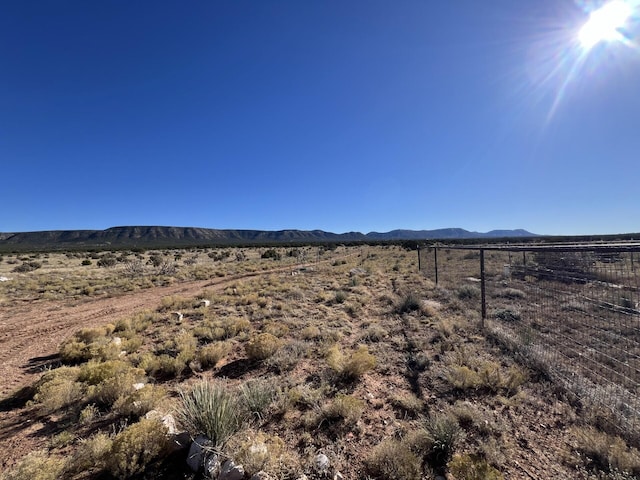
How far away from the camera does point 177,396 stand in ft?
16.9

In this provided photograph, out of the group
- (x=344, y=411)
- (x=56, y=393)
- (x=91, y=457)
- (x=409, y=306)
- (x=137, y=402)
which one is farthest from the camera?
(x=409, y=306)

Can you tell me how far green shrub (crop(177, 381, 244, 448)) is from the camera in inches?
140

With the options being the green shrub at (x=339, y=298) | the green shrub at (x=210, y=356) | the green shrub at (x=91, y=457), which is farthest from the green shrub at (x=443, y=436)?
the green shrub at (x=339, y=298)

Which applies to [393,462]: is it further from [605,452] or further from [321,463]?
[605,452]

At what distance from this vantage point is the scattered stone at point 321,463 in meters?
3.35

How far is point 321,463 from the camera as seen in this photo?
340 cm

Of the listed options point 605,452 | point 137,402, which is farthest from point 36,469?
point 605,452

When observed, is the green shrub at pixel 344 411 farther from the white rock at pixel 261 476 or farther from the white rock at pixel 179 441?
the white rock at pixel 179 441

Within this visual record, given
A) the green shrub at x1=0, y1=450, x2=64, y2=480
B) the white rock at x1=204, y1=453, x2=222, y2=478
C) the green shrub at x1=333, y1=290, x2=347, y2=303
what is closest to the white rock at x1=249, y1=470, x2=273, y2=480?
the white rock at x1=204, y1=453, x2=222, y2=478

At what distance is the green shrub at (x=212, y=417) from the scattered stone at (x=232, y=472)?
318 mm

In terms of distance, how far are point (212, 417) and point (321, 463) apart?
1399 mm

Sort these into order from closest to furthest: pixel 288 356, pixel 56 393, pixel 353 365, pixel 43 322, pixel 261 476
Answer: pixel 261 476 → pixel 56 393 → pixel 353 365 → pixel 288 356 → pixel 43 322

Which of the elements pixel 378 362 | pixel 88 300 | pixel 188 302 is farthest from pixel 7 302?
pixel 378 362

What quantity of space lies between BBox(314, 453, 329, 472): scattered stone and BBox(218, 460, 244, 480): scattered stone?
839mm
